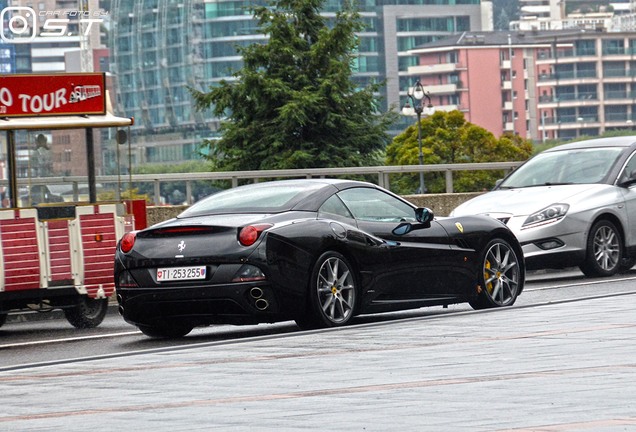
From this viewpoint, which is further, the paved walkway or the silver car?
the silver car

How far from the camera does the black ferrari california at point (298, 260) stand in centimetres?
A: 1255

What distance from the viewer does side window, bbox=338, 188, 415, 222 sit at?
45.0 feet

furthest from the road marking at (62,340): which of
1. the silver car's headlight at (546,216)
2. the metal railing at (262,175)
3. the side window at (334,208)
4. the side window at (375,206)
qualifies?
the silver car's headlight at (546,216)

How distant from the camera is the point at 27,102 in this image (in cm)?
1602

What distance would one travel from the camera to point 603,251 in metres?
18.9

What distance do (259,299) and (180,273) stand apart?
67cm

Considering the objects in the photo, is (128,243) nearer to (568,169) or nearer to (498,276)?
(498,276)

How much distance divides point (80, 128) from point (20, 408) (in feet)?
27.0

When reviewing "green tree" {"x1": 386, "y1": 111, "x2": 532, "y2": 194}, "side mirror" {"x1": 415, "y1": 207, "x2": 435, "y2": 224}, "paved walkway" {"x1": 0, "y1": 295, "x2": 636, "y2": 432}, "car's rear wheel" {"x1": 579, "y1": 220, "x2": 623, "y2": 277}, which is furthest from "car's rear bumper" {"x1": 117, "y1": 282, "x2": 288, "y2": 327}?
"green tree" {"x1": 386, "y1": 111, "x2": 532, "y2": 194}

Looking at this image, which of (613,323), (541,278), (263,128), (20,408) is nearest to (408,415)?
(20,408)

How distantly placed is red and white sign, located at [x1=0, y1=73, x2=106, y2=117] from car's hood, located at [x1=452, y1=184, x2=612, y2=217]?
464 centimetres

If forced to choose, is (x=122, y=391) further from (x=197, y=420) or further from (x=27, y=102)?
(x=27, y=102)

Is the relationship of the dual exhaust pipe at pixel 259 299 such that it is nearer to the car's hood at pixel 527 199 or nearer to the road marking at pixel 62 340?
the road marking at pixel 62 340

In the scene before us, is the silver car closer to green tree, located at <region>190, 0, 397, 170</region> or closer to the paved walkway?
the paved walkway
